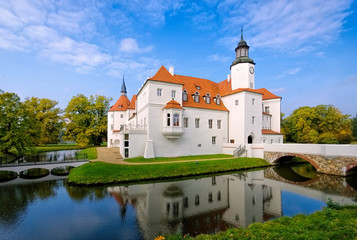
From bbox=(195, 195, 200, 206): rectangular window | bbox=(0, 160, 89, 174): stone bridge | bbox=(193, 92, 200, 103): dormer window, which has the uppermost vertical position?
bbox=(193, 92, 200, 103): dormer window

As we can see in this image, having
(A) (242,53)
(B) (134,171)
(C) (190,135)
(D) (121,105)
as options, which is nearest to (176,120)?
(C) (190,135)

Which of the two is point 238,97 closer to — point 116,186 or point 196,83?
point 196,83

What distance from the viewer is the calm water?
7297mm

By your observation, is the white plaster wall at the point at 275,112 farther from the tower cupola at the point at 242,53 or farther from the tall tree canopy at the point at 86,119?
the tall tree canopy at the point at 86,119

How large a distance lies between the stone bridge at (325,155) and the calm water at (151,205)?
1.90m

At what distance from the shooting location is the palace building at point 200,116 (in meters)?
20.3

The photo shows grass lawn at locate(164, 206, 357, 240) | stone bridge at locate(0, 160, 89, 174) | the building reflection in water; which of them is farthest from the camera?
stone bridge at locate(0, 160, 89, 174)

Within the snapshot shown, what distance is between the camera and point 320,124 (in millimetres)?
33781

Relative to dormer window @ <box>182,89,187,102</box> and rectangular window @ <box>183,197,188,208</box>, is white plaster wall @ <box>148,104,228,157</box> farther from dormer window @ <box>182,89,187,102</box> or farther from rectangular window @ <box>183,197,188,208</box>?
rectangular window @ <box>183,197,188,208</box>

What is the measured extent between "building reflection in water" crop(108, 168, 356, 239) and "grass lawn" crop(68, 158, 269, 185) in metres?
1.38

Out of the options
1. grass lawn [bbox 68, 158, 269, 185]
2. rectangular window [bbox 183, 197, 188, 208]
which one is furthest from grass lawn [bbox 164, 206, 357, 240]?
grass lawn [bbox 68, 158, 269, 185]

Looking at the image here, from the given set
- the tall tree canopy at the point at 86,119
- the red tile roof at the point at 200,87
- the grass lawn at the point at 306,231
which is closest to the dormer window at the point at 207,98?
the red tile roof at the point at 200,87

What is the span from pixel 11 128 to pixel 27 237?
1598 centimetres

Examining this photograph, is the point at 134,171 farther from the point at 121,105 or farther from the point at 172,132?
the point at 121,105
